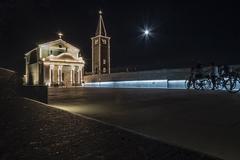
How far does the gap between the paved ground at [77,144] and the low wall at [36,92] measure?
407 centimetres

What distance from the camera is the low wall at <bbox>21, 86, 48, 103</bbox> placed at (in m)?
9.45

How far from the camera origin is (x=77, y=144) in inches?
148

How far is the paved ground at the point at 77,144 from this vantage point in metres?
3.20

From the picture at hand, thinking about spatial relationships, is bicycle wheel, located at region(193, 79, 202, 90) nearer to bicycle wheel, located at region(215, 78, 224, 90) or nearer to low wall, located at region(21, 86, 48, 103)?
bicycle wheel, located at region(215, 78, 224, 90)

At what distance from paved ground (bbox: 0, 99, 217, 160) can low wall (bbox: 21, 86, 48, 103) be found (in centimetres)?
407

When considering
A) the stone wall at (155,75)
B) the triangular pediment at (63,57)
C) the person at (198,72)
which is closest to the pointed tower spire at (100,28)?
the triangular pediment at (63,57)

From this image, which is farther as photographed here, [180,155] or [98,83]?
[98,83]

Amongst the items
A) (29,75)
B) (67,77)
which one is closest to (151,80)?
(67,77)

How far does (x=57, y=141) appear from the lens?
3.94 metres

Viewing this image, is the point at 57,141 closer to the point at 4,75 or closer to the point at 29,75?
the point at 4,75

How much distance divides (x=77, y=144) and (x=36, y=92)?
7273 millimetres

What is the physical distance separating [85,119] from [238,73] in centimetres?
1139

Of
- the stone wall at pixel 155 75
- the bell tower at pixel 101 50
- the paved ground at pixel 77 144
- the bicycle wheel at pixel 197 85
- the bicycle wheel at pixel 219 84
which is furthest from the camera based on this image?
the bell tower at pixel 101 50

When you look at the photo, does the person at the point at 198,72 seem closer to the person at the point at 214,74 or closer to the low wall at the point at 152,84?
the person at the point at 214,74
